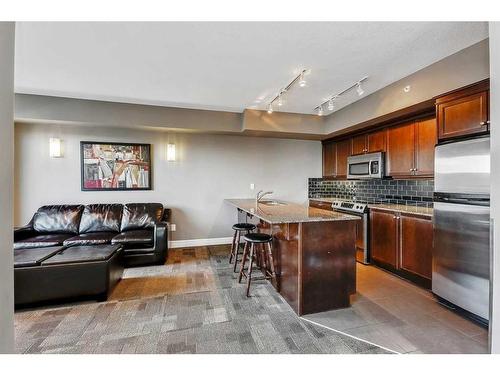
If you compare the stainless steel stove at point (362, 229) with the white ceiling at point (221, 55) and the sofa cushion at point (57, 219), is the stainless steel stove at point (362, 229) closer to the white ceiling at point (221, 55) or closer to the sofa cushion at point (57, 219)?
the white ceiling at point (221, 55)

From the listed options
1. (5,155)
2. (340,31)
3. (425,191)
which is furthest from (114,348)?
(425,191)

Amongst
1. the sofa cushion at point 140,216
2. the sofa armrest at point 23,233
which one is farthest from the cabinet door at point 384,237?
the sofa armrest at point 23,233

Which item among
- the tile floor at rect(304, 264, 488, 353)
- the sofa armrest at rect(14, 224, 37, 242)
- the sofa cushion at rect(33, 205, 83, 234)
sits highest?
the sofa cushion at rect(33, 205, 83, 234)

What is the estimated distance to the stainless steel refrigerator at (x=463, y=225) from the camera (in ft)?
6.38

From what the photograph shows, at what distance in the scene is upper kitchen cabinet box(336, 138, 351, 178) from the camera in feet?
14.3

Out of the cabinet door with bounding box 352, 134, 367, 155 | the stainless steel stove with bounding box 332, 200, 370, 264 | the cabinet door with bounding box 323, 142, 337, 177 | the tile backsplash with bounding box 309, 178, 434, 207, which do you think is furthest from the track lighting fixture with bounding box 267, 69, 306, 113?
the tile backsplash with bounding box 309, 178, 434, 207

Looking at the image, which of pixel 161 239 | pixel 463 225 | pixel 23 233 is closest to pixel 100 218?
pixel 23 233

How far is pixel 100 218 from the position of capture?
12.1 ft

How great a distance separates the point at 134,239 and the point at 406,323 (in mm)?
3350

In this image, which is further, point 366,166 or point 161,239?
point 366,166

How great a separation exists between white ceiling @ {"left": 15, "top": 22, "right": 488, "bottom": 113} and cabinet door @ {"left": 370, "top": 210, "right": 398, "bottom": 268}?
1.76m

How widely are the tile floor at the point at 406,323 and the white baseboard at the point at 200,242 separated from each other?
267 centimetres

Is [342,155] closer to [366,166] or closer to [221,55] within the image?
[366,166]

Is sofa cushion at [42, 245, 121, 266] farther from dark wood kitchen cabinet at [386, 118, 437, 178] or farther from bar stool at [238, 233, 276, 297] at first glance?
dark wood kitchen cabinet at [386, 118, 437, 178]
